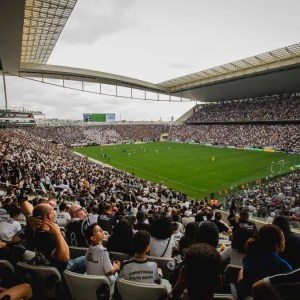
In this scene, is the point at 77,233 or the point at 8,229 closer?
the point at 77,233

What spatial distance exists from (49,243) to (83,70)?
27119mm

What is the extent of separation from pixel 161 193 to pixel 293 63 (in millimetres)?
33884

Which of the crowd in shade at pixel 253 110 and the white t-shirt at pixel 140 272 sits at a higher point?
the crowd in shade at pixel 253 110

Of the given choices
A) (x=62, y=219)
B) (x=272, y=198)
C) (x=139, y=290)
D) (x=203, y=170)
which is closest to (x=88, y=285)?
(x=139, y=290)

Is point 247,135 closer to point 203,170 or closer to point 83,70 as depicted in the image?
point 203,170

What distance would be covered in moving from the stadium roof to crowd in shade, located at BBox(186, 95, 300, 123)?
8.91 ft

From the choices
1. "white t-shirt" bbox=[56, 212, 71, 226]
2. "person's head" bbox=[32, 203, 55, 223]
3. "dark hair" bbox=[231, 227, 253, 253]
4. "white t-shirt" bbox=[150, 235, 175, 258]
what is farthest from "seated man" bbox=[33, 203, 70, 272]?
"white t-shirt" bbox=[56, 212, 71, 226]

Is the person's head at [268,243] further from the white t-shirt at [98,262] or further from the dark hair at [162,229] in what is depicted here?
the white t-shirt at [98,262]

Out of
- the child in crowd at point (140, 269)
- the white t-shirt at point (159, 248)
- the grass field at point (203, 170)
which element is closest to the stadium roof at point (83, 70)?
the white t-shirt at point (159, 248)

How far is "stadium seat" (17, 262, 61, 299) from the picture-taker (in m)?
3.71

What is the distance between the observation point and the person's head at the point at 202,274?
2215 millimetres

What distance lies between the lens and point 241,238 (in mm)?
4176

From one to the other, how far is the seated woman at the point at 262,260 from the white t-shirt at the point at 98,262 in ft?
5.66

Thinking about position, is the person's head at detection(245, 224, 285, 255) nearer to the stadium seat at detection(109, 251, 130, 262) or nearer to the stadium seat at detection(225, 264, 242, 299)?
the stadium seat at detection(225, 264, 242, 299)
